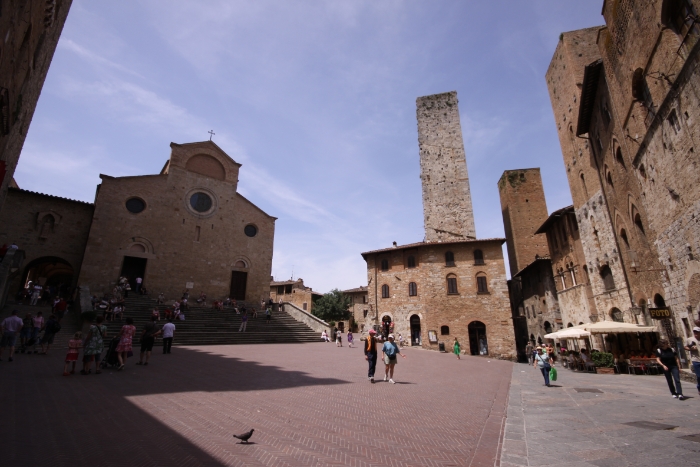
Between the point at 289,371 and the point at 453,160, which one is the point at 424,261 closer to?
the point at 453,160

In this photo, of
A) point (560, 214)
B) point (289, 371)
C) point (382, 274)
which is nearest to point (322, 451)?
point (289, 371)

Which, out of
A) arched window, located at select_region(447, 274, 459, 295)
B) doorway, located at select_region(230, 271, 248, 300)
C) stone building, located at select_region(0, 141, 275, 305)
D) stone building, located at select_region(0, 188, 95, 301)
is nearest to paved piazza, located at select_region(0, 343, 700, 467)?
stone building, located at select_region(0, 141, 275, 305)

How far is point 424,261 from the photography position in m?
28.8

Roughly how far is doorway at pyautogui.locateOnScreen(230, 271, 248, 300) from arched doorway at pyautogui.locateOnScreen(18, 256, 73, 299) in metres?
10.3

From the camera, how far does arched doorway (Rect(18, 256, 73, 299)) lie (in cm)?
2250

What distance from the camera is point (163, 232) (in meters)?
26.0

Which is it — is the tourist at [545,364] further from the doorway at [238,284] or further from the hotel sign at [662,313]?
the doorway at [238,284]

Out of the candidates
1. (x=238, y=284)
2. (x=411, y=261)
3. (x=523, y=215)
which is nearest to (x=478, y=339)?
(x=411, y=261)

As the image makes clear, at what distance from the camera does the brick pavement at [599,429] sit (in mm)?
4098

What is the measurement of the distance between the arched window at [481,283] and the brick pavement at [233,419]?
18.8 meters

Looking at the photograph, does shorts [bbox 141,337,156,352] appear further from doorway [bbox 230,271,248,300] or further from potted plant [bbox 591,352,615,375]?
doorway [bbox 230,271,248,300]

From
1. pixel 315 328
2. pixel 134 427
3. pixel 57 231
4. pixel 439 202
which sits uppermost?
pixel 439 202

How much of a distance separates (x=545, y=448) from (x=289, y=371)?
751 cm

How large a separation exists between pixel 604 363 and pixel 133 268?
Answer: 2769 centimetres
